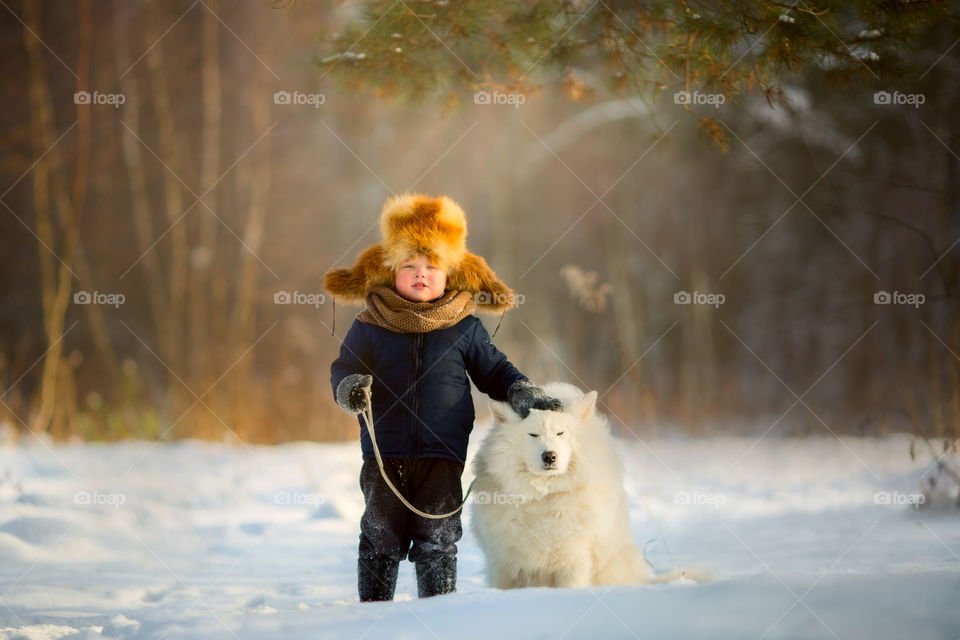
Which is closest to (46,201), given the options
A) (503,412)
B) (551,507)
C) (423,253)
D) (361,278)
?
(361,278)

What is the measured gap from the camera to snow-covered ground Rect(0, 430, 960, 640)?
192 centimetres

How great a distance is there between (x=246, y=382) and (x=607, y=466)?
5224 millimetres

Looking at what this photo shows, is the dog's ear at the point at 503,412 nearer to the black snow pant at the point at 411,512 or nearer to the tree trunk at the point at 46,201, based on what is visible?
the black snow pant at the point at 411,512

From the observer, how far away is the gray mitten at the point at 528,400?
2709mm

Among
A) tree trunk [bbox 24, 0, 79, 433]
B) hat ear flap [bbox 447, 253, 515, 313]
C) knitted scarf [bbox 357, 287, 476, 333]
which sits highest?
tree trunk [bbox 24, 0, 79, 433]

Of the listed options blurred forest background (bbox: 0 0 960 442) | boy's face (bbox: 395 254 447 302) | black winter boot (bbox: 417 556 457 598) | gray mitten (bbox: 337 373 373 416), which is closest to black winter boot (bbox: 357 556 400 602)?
black winter boot (bbox: 417 556 457 598)

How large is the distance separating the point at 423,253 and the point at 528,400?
70 cm

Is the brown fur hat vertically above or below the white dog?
above

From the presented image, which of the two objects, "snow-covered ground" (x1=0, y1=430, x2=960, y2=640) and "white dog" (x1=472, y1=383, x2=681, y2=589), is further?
"white dog" (x1=472, y1=383, x2=681, y2=589)

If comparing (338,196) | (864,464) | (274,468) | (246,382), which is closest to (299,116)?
(338,196)

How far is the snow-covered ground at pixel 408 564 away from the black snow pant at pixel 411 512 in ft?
0.79

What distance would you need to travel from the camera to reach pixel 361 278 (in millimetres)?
2926

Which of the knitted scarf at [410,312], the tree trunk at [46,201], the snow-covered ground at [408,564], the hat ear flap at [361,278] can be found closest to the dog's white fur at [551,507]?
the snow-covered ground at [408,564]

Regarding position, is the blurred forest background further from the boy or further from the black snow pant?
the black snow pant
